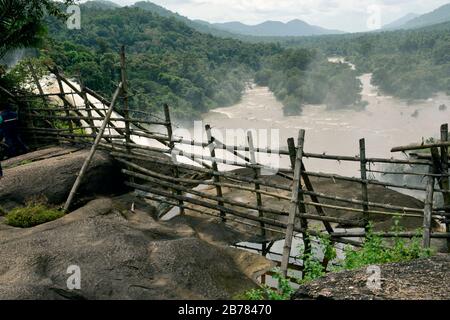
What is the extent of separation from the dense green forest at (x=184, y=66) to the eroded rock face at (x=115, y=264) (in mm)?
25496

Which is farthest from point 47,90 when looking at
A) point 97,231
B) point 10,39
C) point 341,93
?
point 341,93

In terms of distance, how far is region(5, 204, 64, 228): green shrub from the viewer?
6.99 metres

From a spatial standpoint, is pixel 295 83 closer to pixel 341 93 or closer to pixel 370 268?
pixel 341 93

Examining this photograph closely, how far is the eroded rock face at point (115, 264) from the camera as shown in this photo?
509cm

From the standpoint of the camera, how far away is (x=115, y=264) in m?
5.50

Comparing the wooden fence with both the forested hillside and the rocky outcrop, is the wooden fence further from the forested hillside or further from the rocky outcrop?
the forested hillside

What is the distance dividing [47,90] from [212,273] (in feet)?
50.4

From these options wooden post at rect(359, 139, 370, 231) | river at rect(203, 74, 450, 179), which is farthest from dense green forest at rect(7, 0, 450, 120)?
wooden post at rect(359, 139, 370, 231)

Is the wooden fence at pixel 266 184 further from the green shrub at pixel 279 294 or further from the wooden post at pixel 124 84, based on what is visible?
the green shrub at pixel 279 294

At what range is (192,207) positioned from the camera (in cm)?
838

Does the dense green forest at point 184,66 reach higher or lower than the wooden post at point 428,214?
higher

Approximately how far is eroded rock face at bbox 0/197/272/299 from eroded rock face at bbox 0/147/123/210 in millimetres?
1235

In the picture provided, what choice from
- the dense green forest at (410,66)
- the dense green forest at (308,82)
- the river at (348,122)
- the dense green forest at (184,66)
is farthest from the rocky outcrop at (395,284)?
the dense green forest at (410,66)

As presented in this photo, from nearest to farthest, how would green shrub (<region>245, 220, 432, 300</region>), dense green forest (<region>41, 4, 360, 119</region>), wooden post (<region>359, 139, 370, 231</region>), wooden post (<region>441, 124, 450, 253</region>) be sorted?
green shrub (<region>245, 220, 432, 300</region>) → wooden post (<region>441, 124, 450, 253</region>) → wooden post (<region>359, 139, 370, 231</region>) → dense green forest (<region>41, 4, 360, 119</region>)
